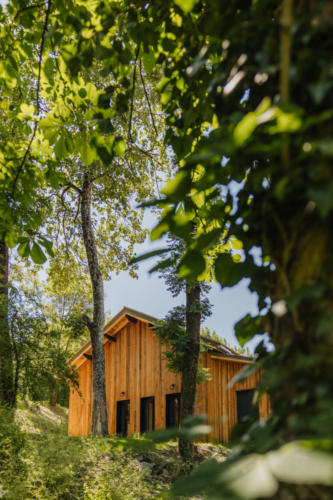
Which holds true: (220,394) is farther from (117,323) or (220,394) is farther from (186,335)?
(117,323)

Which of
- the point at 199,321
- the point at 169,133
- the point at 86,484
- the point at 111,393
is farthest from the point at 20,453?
the point at 111,393

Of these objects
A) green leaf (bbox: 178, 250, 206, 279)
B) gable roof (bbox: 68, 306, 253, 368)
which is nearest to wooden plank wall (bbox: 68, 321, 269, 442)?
gable roof (bbox: 68, 306, 253, 368)

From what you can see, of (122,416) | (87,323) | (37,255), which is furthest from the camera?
(122,416)

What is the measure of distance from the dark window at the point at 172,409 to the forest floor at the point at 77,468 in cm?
344

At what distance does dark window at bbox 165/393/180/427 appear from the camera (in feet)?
40.8

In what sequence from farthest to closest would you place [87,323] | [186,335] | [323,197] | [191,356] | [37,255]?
[87,323] < [186,335] < [191,356] < [37,255] < [323,197]

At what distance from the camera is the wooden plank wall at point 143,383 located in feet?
37.6

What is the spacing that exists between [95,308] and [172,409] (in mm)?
4238

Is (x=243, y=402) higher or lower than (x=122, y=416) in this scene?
higher

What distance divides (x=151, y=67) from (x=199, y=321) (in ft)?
27.0

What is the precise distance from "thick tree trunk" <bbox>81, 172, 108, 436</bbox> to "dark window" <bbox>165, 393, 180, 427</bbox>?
8.10ft

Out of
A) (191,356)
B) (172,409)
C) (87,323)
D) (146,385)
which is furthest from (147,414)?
(191,356)

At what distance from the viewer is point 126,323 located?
50.5 feet

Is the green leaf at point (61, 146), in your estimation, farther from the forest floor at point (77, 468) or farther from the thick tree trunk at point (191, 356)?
the thick tree trunk at point (191, 356)
